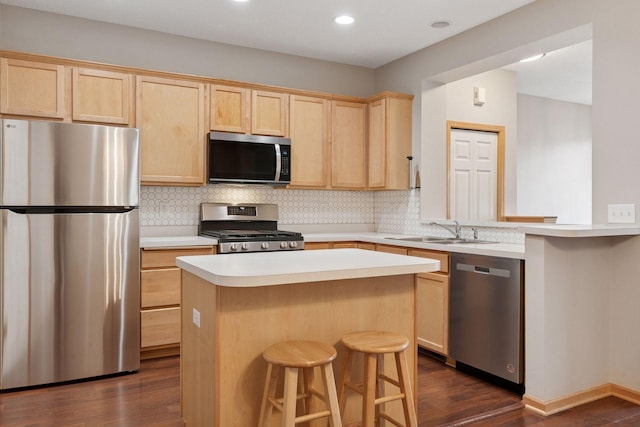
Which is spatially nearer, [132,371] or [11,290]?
[11,290]

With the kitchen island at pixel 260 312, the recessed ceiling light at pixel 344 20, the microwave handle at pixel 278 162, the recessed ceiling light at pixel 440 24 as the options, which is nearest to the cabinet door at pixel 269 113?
the microwave handle at pixel 278 162

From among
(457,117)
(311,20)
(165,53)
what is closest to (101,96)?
(165,53)

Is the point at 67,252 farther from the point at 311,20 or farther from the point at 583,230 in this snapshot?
the point at 583,230

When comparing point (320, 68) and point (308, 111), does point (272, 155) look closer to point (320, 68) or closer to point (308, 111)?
Result: point (308, 111)

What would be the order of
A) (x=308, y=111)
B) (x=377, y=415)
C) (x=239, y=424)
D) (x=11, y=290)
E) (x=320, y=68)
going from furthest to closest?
(x=320, y=68) < (x=308, y=111) < (x=11, y=290) < (x=377, y=415) < (x=239, y=424)

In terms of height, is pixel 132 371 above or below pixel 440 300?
below

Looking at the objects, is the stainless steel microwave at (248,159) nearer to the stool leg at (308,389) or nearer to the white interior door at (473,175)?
the white interior door at (473,175)

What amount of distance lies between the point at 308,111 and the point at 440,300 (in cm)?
223

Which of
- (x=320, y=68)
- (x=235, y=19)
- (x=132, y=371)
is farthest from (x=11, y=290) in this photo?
(x=320, y=68)

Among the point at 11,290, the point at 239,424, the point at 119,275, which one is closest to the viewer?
the point at 239,424

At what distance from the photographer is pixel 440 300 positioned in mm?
3623

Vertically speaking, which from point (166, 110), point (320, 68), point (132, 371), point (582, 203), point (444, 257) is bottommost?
point (132, 371)

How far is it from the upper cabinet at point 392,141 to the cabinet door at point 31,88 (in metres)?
2.83

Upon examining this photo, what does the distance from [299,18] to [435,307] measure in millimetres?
2574
